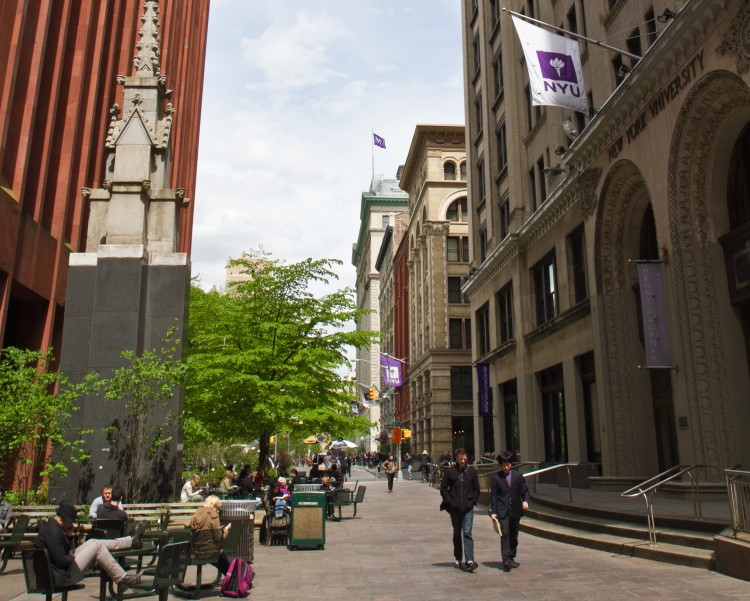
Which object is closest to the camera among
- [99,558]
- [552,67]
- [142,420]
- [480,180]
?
[99,558]

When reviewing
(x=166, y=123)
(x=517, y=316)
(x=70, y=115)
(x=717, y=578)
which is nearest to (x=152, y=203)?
(x=166, y=123)

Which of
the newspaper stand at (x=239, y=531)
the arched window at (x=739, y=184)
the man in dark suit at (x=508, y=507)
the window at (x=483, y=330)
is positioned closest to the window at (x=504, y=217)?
the window at (x=483, y=330)

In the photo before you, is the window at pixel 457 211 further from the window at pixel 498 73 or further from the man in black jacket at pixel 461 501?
the man in black jacket at pixel 461 501

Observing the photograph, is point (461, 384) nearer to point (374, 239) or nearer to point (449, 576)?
point (449, 576)

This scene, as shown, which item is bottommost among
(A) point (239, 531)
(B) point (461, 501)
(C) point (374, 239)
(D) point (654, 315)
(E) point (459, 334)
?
(A) point (239, 531)

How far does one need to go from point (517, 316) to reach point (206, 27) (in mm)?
39443

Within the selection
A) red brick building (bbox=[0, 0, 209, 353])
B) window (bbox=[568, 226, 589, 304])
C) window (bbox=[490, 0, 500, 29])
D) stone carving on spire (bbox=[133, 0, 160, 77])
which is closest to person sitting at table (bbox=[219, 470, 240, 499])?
red brick building (bbox=[0, 0, 209, 353])

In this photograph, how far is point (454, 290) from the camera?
61.7 meters

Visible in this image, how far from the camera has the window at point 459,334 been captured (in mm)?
60688

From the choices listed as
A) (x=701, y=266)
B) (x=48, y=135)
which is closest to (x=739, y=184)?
(x=701, y=266)

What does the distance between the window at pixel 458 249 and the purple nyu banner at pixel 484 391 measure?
23587 mm

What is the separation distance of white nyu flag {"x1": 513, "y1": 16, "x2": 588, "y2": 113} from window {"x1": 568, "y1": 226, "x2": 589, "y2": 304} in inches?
264

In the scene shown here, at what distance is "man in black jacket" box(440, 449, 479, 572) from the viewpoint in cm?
1136

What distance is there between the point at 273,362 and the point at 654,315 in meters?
12.8
